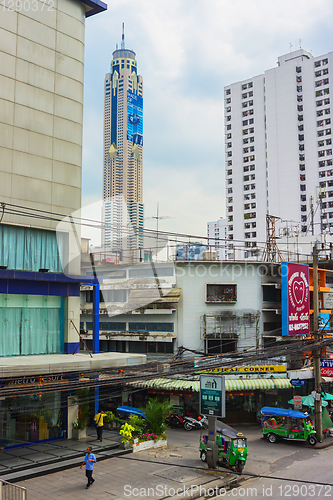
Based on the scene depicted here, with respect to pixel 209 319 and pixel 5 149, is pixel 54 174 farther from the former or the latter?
pixel 209 319

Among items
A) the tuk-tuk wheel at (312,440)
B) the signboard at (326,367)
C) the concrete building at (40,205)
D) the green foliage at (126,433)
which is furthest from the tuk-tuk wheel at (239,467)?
the signboard at (326,367)

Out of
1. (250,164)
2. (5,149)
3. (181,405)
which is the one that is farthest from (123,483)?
(250,164)

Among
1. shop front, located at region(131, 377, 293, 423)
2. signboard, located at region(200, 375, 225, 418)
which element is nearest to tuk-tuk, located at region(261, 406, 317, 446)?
shop front, located at region(131, 377, 293, 423)

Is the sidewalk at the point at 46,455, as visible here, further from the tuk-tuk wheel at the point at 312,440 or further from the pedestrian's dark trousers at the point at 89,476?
the tuk-tuk wheel at the point at 312,440

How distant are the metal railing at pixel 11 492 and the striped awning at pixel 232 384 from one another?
16.4m

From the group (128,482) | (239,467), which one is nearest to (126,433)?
(128,482)

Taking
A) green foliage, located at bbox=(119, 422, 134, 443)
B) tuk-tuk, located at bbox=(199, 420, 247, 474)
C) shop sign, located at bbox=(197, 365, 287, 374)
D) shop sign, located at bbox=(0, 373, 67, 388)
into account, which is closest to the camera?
shop sign, located at bbox=(0, 373, 67, 388)

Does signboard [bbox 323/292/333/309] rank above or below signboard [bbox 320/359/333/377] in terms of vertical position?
above

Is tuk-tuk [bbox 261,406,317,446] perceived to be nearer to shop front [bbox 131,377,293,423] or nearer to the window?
shop front [bbox 131,377,293,423]

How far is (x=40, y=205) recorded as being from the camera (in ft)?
75.0

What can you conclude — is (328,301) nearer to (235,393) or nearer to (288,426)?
(235,393)

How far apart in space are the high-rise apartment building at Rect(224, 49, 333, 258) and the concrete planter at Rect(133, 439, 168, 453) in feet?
222

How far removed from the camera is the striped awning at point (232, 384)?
29.7 m

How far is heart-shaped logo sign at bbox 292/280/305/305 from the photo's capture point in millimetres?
34406
